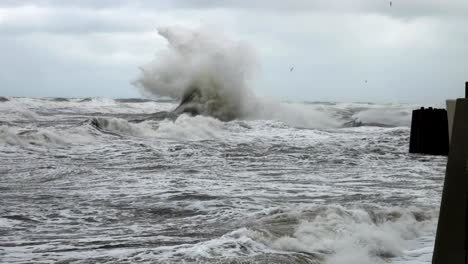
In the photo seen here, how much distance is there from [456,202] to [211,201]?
17.5 ft

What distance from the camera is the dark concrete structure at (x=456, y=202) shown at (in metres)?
2.47

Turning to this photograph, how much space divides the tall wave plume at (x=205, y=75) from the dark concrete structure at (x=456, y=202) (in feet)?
82.7

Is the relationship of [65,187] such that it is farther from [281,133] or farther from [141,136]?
[281,133]

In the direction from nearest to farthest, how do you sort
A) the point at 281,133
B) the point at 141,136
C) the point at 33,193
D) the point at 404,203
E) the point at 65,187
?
the point at 404,203, the point at 33,193, the point at 65,187, the point at 141,136, the point at 281,133

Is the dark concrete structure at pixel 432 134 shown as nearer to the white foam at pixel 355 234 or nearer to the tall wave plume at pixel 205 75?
the white foam at pixel 355 234

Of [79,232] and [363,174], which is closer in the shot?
[79,232]

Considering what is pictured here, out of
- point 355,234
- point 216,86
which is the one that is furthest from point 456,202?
point 216,86

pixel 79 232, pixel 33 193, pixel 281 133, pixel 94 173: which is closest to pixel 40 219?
pixel 79 232

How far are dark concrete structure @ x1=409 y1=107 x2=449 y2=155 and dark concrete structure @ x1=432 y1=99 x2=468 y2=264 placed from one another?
60cm

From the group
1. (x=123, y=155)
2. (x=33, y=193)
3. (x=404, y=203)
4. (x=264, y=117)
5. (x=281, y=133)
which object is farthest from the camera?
(x=264, y=117)

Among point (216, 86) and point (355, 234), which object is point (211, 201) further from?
point (216, 86)

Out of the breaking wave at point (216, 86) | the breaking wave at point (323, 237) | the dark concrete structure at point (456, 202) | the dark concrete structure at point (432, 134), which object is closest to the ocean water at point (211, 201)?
the breaking wave at point (323, 237)

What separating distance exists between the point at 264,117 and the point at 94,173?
59.8 feet

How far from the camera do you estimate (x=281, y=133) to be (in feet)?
68.3
